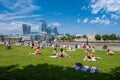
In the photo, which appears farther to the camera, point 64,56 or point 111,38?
point 111,38

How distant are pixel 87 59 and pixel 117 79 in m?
10.6

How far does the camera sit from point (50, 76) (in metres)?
15.6

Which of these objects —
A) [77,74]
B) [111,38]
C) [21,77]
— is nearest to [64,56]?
[77,74]

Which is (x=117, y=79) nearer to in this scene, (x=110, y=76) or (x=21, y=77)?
(x=110, y=76)

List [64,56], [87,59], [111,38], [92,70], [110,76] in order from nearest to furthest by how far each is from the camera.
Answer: [110,76], [92,70], [87,59], [64,56], [111,38]

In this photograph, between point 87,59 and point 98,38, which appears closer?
point 87,59

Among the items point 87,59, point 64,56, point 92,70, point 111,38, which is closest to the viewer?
point 92,70

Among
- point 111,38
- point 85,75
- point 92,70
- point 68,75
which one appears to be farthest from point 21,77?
point 111,38

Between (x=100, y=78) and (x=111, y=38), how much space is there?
170 m

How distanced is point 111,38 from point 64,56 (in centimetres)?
15775

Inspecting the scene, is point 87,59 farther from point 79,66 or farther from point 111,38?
point 111,38

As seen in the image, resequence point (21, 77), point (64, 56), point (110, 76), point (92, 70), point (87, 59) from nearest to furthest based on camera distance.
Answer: point (21, 77) → point (110, 76) → point (92, 70) → point (87, 59) → point (64, 56)

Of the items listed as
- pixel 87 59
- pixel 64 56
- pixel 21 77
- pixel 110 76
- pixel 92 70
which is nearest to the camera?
pixel 21 77

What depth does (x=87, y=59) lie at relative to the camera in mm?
25812
